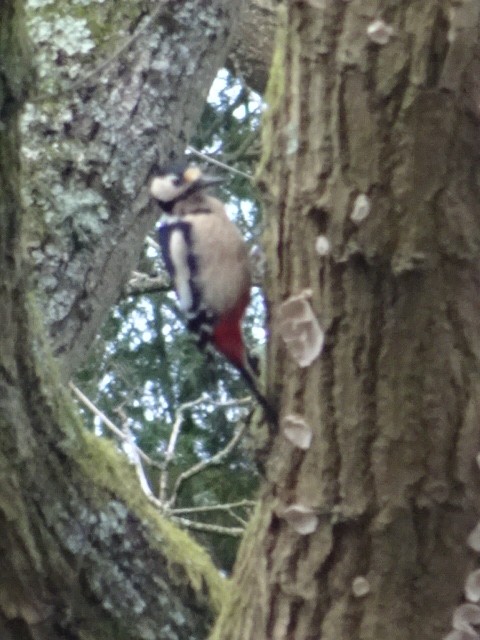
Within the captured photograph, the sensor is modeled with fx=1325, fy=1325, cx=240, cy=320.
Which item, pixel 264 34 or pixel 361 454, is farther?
pixel 264 34

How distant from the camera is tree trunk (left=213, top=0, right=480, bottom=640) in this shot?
1690mm

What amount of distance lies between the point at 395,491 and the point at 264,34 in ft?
7.59

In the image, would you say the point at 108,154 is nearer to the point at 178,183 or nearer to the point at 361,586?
the point at 178,183

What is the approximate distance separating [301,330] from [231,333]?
0.78 metres

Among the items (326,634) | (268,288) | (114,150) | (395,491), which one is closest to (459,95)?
(268,288)

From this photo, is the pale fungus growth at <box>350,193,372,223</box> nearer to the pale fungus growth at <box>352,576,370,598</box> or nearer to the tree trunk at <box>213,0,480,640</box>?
the tree trunk at <box>213,0,480,640</box>

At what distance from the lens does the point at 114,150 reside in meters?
2.80

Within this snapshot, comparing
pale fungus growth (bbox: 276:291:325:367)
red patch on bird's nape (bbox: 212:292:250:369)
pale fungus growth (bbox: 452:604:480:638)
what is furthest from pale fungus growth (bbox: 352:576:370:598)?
red patch on bird's nape (bbox: 212:292:250:369)

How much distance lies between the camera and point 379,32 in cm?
166

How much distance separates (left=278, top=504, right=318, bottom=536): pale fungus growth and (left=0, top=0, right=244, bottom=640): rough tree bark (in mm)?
394

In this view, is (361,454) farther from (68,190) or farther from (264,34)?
(264,34)

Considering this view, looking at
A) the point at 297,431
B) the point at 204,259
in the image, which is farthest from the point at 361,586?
the point at 204,259

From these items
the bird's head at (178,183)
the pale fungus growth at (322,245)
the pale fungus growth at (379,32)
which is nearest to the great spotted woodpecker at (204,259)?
the bird's head at (178,183)

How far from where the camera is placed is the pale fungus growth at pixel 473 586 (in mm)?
1871
